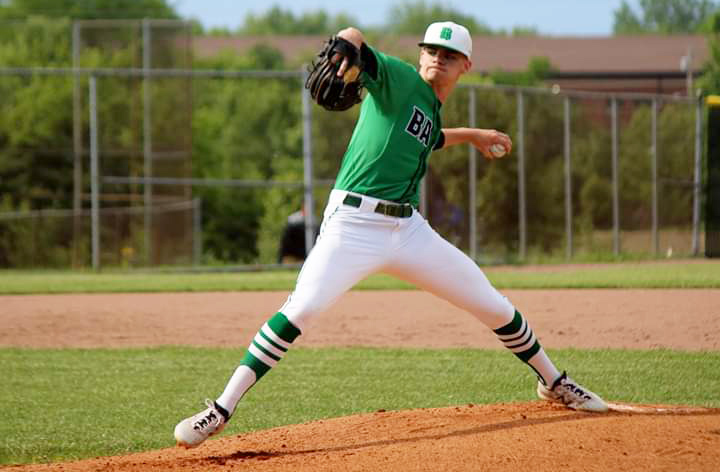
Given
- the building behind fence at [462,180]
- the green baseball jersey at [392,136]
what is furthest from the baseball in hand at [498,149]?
the building behind fence at [462,180]

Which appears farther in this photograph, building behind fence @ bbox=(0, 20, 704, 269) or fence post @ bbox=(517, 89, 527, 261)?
building behind fence @ bbox=(0, 20, 704, 269)

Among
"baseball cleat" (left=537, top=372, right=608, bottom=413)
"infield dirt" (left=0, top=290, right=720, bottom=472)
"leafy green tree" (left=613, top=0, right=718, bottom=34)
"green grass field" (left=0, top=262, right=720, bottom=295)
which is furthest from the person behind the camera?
"leafy green tree" (left=613, top=0, right=718, bottom=34)

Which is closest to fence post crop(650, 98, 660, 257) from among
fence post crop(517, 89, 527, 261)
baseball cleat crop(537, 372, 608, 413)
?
fence post crop(517, 89, 527, 261)

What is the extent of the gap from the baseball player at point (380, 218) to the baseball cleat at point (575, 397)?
0.75m

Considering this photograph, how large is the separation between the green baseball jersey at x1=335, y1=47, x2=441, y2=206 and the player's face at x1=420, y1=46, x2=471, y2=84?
0.23ft

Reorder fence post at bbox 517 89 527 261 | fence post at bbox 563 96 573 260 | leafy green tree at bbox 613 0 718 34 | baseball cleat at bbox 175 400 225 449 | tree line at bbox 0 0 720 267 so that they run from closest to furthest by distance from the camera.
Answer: baseball cleat at bbox 175 400 225 449, fence post at bbox 517 89 527 261, fence post at bbox 563 96 573 260, tree line at bbox 0 0 720 267, leafy green tree at bbox 613 0 718 34

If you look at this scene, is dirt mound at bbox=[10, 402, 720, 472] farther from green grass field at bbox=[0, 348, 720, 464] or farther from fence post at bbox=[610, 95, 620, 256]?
fence post at bbox=[610, 95, 620, 256]

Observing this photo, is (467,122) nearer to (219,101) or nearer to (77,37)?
(77,37)

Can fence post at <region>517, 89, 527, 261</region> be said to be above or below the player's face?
below

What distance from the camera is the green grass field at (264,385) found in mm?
6289

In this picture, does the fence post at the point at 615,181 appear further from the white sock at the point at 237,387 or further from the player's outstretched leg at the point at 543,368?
the white sock at the point at 237,387

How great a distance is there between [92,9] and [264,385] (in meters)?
37.0

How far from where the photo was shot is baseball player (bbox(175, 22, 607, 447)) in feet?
17.1

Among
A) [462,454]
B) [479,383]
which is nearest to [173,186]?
[479,383]
